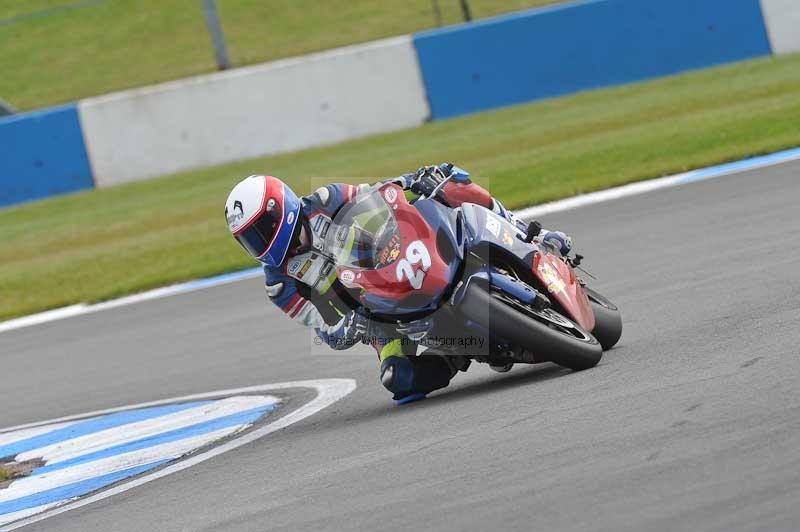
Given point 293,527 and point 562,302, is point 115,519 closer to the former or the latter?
point 293,527

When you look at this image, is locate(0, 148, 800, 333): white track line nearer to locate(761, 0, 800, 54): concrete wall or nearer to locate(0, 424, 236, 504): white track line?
locate(0, 424, 236, 504): white track line

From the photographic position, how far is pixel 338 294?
657cm

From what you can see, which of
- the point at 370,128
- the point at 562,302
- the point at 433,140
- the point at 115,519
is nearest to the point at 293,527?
the point at 115,519

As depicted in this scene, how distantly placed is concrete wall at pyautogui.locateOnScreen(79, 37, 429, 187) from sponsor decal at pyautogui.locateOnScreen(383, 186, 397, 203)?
12.6 m

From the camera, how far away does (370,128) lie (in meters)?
19.0

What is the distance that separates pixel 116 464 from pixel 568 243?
260cm

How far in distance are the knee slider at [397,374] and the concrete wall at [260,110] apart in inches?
484

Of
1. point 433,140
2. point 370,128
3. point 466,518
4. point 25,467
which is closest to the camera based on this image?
point 466,518

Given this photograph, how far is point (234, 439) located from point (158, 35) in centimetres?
1862

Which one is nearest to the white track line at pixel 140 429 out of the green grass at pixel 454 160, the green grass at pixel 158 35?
the green grass at pixel 454 160

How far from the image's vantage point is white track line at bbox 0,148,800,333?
40.6ft

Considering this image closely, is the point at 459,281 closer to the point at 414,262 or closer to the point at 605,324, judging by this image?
the point at 414,262

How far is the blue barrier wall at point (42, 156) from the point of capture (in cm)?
1889

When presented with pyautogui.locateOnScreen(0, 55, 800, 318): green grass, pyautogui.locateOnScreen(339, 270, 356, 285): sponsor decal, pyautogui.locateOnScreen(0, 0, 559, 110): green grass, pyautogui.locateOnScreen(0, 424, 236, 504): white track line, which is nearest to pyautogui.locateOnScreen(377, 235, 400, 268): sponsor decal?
pyautogui.locateOnScreen(339, 270, 356, 285): sponsor decal
